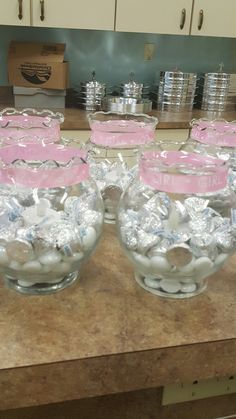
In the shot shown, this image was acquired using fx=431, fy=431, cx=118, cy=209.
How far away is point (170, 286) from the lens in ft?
2.51

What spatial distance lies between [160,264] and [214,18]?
2.33 meters

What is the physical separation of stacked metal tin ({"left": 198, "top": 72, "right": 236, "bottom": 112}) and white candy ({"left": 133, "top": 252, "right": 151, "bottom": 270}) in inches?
92.6

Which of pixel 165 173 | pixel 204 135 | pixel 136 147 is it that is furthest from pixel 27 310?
pixel 204 135

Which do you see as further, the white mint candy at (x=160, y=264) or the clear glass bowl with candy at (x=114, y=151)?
the clear glass bowl with candy at (x=114, y=151)

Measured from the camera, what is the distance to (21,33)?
279 cm

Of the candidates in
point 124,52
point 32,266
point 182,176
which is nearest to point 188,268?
point 182,176

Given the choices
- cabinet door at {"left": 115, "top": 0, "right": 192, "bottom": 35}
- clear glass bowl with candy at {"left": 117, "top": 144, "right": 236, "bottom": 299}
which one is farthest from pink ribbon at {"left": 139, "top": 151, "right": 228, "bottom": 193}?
cabinet door at {"left": 115, "top": 0, "right": 192, "bottom": 35}

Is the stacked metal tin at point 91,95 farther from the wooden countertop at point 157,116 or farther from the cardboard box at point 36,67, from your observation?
the cardboard box at point 36,67

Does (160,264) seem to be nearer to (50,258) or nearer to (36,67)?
(50,258)

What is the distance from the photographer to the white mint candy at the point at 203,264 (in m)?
0.71

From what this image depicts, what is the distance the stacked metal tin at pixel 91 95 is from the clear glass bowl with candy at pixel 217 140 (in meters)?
1.62

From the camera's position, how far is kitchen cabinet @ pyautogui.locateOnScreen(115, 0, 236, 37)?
2.49m

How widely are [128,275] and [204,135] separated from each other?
1.58ft

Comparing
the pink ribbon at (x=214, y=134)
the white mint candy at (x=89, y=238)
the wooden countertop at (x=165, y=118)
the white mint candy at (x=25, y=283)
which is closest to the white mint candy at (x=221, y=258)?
the white mint candy at (x=89, y=238)
